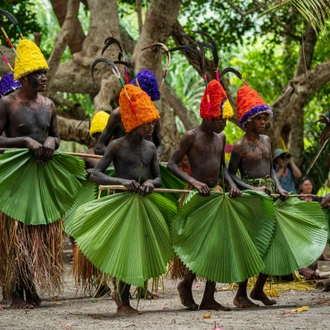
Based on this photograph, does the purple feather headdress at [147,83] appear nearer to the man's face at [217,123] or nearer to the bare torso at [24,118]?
the bare torso at [24,118]

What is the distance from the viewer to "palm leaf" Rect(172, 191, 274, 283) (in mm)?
6012

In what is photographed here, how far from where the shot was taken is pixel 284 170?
447 inches

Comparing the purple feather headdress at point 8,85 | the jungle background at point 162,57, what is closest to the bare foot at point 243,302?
the purple feather headdress at point 8,85

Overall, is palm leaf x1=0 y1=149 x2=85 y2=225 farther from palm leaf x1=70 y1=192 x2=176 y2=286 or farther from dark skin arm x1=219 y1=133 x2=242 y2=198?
dark skin arm x1=219 y1=133 x2=242 y2=198

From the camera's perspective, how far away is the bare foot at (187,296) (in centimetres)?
633

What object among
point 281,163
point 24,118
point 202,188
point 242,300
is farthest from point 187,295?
point 281,163

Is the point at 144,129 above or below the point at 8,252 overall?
above

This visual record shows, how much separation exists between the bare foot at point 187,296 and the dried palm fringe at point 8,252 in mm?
1270

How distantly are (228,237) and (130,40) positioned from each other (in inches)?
307

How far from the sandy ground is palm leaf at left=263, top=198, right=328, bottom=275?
33cm

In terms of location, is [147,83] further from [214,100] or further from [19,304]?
[19,304]

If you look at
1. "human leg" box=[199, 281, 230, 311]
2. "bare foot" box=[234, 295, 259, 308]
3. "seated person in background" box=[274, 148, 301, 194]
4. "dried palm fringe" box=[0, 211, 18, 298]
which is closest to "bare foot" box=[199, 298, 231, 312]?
"human leg" box=[199, 281, 230, 311]

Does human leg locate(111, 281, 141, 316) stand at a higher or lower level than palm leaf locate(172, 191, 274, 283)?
lower

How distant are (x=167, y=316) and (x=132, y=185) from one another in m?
0.93
